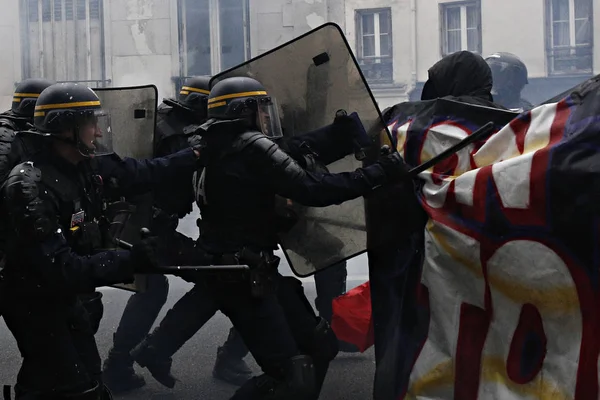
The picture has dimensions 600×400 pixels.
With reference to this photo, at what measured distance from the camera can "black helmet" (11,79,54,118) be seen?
452cm

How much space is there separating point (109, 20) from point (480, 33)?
6962 mm

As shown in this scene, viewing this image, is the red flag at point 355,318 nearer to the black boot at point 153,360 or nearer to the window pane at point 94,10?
the black boot at point 153,360

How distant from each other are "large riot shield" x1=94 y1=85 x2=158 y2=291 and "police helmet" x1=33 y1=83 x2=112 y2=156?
2.66 feet

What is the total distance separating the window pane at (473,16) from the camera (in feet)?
56.3

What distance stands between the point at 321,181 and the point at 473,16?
14.5m

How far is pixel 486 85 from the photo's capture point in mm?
3988

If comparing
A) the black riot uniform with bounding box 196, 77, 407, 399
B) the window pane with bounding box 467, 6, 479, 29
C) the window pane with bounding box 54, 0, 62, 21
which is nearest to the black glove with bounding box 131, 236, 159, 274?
the black riot uniform with bounding box 196, 77, 407, 399

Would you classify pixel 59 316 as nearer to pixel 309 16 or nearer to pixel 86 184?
pixel 86 184

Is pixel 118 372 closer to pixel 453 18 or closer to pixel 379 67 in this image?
pixel 379 67

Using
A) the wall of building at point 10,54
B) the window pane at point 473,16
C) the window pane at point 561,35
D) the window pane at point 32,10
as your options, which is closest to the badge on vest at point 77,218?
the window pane at point 561,35

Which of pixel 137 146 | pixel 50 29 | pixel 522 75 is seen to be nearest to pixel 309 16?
pixel 50 29

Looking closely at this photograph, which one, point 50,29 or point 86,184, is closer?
point 86,184

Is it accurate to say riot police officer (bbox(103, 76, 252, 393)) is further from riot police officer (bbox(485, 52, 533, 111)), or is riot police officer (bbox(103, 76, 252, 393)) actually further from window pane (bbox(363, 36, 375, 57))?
window pane (bbox(363, 36, 375, 57))

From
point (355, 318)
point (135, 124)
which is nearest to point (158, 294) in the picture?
point (135, 124)
